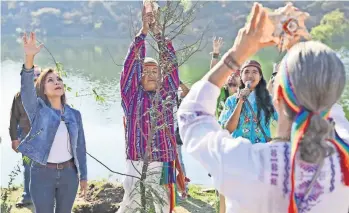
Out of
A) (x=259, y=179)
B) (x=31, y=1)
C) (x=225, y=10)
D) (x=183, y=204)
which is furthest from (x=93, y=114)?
(x=31, y=1)

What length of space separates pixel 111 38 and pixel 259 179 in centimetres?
5305

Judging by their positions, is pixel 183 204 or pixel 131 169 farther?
pixel 183 204

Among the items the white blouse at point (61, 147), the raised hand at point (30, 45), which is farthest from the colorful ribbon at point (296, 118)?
the white blouse at point (61, 147)

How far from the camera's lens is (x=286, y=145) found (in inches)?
61.7

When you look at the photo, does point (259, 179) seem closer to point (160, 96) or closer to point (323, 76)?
point (323, 76)

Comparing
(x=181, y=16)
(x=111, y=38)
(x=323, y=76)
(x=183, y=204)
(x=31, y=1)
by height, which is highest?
(x=31, y=1)

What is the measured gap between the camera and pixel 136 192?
12.3 feet

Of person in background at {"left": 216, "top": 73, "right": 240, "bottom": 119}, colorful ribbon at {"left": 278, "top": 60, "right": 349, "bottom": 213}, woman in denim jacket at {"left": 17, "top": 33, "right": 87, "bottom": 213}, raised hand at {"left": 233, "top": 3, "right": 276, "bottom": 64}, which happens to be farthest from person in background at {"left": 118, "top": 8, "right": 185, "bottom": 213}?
colorful ribbon at {"left": 278, "top": 60, "right": 349, "bottom": 213}

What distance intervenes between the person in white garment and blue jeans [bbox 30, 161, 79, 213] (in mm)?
2287

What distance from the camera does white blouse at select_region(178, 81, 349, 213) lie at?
1.53 m

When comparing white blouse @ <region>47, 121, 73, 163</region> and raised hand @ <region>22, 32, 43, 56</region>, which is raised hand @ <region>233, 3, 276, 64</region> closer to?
raised hand @ <region>22, 32, 43, 56</region>

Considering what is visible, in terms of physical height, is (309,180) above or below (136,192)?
above

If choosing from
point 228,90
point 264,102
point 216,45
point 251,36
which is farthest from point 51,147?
point 251,36

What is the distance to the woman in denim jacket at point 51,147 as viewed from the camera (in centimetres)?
369
